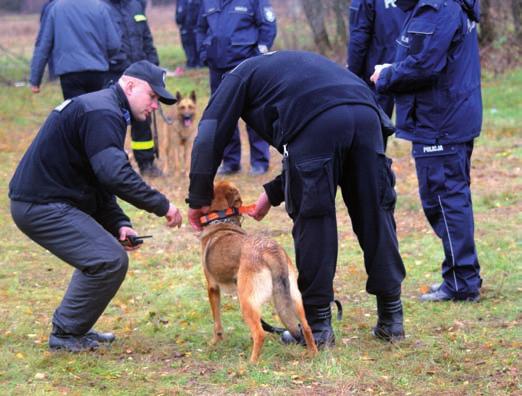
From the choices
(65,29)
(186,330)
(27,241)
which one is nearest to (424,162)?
(186,330)

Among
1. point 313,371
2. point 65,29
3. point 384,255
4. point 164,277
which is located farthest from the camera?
point 65,29

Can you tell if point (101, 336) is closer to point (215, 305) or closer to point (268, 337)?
point (215, 305)

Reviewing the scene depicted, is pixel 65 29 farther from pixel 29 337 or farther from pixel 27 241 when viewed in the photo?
pixel 29 337

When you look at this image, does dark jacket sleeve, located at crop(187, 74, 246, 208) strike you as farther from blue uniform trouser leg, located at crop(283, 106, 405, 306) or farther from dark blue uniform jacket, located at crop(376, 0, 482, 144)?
dark blue uniform jacket, located at crop(376, 0, 482, 144)

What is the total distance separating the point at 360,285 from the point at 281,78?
245 centimetres

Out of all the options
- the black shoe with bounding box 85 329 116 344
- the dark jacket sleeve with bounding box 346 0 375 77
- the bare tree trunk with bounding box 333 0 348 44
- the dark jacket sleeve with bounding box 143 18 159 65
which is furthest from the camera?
the bare tree trunk with bounding box 333 0 348 44

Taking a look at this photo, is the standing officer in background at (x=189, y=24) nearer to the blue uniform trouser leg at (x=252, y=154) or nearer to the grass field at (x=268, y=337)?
the blue uniform trouser leg at (x=252, y=154)

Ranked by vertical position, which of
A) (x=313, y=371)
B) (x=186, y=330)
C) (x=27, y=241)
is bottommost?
(x=27, y=241)

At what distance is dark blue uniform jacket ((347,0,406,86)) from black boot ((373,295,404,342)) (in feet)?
11.2

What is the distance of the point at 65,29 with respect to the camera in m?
10.4

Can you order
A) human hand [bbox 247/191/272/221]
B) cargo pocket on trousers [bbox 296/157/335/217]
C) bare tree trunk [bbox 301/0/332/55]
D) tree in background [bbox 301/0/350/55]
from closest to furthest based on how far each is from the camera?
cargo pocket on trousers [bbox 296/157/335/217]
human hand [bbox 247/191/272/221]
tree in background [bbox 301/0/350/55]
bare tree trunk [bbox 301/0/332/55]

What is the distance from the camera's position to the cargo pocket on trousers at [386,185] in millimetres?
4945

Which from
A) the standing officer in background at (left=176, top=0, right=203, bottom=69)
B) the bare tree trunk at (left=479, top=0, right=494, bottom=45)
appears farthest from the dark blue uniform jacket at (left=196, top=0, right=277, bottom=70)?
the standing officer in background at (left=176, top=0, right=203, bottom=69)

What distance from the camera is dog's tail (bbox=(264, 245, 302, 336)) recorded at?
4.86 metres
